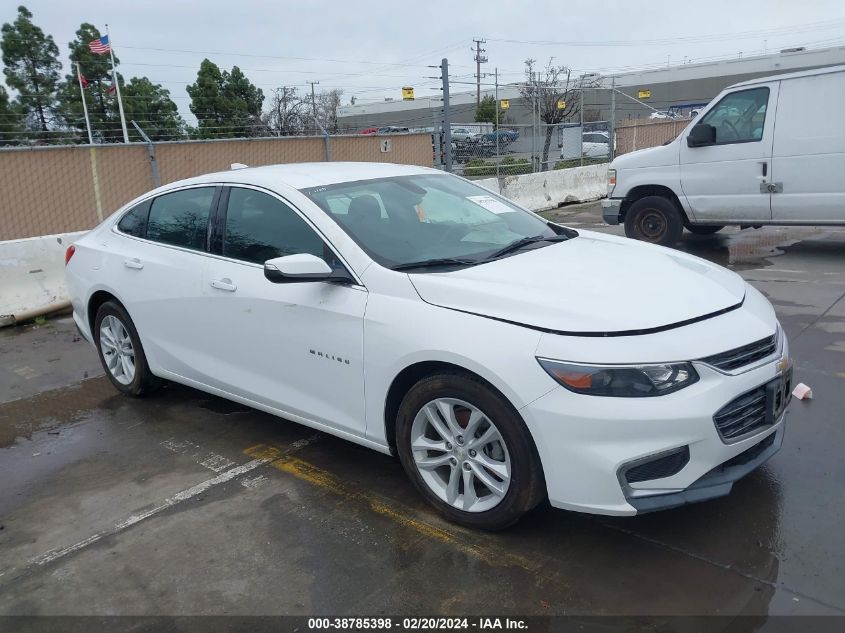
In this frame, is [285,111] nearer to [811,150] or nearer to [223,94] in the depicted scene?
[223,94]

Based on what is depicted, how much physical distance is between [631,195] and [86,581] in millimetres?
8691

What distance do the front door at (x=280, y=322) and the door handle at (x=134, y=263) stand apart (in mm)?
772

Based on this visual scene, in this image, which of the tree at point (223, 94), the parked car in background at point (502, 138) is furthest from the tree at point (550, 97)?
the tree at point (223, 94)

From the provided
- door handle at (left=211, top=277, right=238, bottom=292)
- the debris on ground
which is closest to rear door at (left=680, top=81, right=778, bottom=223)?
the debris on ground

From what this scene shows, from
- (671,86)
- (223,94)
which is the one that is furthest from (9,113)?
(671,86)

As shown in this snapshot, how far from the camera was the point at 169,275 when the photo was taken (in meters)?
4.55

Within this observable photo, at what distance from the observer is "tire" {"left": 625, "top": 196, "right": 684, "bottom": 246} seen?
9.60 m

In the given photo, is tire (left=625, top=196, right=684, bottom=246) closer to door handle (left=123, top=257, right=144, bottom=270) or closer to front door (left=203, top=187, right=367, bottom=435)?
front door (left=203, top=187, right=367, bottom=435)

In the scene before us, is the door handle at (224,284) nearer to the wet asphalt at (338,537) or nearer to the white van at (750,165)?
the wet asphalt at (338,537)

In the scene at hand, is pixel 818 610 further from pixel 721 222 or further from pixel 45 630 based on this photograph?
pixel 721 222

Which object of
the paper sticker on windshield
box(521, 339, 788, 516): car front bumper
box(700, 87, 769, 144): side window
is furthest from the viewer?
box(700, 87, 769, 144): side window

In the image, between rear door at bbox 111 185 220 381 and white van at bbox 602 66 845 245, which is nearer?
rear door at bbox 111 185 220 381

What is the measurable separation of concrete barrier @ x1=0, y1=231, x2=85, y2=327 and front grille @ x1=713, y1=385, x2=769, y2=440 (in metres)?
→ 7.21

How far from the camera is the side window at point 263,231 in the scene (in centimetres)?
386
